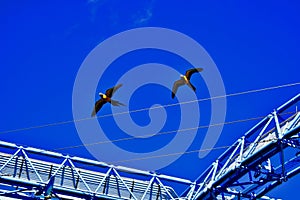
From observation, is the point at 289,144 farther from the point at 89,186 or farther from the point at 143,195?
the point at 89,186

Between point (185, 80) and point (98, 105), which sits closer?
point (185, 80)

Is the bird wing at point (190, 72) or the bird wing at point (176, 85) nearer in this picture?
the bird wing at point (190, 72)

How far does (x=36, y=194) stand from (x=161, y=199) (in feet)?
17.1

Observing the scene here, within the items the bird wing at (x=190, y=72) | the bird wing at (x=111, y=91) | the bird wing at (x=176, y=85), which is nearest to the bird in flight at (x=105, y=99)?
the bird wing at (x=111, y=91)

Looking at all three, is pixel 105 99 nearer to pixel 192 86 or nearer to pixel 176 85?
pixel 176 85

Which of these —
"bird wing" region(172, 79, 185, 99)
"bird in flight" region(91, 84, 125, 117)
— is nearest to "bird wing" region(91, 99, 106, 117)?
"bird in flight" region(91, 84, 125, 117)

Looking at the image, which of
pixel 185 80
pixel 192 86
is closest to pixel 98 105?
pixel 185 80

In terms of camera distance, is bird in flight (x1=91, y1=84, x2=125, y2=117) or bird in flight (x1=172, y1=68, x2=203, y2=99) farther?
bird in flight (x1=91, y1=84, x2=125, y2=117)

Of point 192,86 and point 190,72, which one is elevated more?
point 190,72

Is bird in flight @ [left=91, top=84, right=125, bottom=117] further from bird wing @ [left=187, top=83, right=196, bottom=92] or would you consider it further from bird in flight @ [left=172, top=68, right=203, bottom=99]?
bird wing @ [left=187, top=83, right=196, bottom=92]

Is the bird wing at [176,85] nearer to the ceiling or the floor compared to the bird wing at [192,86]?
nearer to the ceiling

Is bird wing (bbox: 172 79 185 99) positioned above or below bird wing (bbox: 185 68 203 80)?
below

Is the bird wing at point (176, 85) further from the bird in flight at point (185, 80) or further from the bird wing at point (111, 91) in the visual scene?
the bird wing at point (111, 91)

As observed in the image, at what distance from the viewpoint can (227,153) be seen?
70.0 ft
